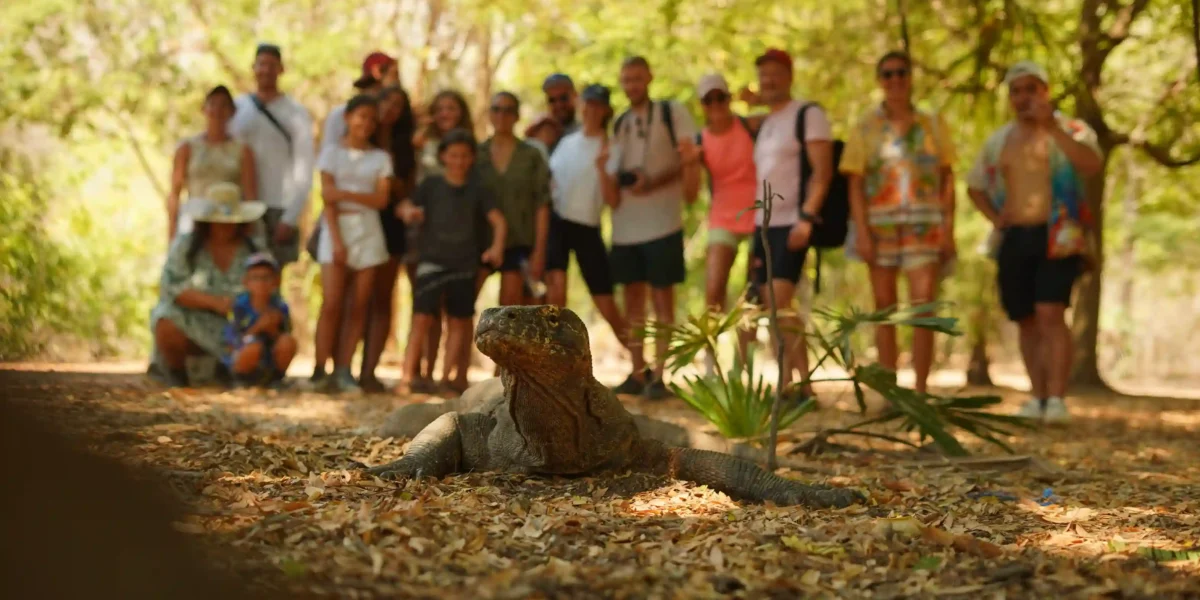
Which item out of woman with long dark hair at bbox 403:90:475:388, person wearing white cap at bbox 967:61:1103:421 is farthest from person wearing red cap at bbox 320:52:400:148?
person wearing white cap at bbox 967:61:1103:421

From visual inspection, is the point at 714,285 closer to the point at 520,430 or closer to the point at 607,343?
the point at 520,430

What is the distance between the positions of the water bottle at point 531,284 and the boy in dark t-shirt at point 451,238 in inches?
10.6

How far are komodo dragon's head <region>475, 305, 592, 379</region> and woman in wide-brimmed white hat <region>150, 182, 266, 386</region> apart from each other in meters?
4.84

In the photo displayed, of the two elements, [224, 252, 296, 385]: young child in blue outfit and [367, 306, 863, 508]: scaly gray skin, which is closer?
[367, 306, 863, 508]: scaly gray skin

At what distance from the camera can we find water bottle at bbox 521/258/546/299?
27.0 ft

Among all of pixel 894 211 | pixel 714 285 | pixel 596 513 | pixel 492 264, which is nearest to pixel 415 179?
pixel 492 264

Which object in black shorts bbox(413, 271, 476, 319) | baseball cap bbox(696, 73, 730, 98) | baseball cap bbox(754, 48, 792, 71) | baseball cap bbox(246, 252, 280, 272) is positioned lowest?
black shorts bbox(413, 271, 476, 319)

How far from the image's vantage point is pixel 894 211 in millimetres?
7586

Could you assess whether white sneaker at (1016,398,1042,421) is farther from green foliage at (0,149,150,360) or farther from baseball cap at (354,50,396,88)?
green foliage at (0,149,150,360)

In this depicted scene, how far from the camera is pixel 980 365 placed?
1306cm

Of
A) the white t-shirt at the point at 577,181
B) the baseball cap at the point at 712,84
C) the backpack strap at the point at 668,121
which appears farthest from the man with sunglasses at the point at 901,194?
the white t-shirt at the point at 577,181

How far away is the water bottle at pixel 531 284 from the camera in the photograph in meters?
8.22

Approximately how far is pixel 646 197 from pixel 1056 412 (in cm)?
324

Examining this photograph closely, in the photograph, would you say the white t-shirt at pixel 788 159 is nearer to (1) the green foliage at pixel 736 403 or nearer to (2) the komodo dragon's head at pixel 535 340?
(1) the green foliage at pixel 736 403
